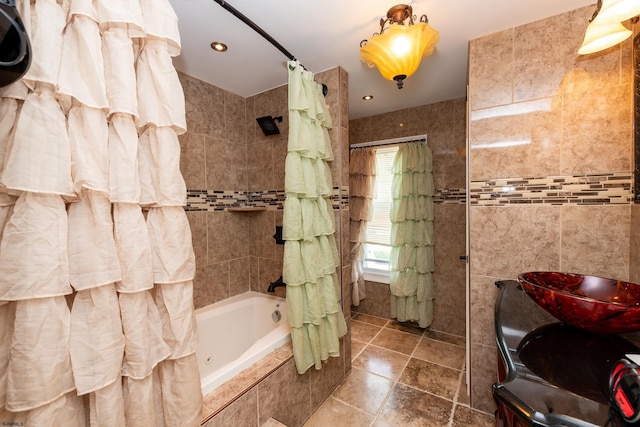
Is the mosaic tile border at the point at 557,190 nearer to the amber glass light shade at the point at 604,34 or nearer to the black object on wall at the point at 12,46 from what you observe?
the amber glass light shade at the point at 604,34

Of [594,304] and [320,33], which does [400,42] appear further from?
[594,304]

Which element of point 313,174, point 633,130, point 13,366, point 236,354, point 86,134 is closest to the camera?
point 13,366

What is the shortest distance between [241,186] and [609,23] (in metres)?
2.39

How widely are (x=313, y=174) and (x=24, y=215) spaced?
1193 mm

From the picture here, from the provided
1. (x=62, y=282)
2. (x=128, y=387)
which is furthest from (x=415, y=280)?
(x=62, y=282)

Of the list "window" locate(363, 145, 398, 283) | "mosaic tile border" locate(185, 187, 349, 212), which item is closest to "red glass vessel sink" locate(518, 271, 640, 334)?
"mosaic tile border" locate(185, 187, 349, 212)

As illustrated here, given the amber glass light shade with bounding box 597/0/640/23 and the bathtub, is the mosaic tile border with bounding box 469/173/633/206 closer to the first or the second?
the amber glass light shade with bounding box 597/0/640/23

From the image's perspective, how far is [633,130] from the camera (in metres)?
1.20

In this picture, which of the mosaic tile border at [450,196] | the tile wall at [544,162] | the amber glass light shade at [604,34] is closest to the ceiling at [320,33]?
the tile wall at [544,162]

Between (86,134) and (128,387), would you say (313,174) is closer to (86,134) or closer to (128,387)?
(86,134)

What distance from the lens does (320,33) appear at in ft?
4.86

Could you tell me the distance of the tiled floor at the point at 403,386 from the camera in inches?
62.2

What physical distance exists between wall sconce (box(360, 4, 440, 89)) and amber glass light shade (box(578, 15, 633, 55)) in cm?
60

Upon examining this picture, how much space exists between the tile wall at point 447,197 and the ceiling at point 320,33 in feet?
1.26
